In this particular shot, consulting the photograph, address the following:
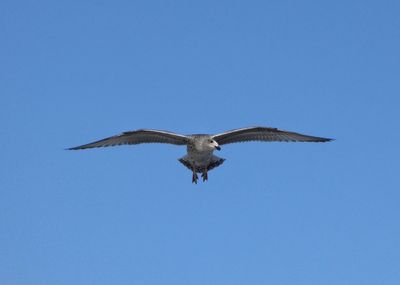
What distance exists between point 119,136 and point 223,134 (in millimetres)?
4713

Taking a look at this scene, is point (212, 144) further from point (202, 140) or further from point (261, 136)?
point (261, 136)

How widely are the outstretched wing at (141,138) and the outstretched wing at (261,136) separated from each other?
1.75 metres

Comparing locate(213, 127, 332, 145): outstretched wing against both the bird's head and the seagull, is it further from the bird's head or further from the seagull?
the bird's head

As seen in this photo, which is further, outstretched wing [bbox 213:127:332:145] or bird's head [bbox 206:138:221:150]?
outstretched wing [bbox 213:127:332:145]

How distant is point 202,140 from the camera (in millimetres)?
29906

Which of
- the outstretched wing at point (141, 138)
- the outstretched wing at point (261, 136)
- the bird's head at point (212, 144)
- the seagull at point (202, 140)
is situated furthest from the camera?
the outstretched wing at point (261, 136)

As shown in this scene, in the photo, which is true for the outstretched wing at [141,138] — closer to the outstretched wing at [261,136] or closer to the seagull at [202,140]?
the seagull at [202,140]

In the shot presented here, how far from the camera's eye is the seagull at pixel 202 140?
30.1 m

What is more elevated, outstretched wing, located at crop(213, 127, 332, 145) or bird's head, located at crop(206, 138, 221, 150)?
outstretched wing, located at crop(213, 127, 332, 145)

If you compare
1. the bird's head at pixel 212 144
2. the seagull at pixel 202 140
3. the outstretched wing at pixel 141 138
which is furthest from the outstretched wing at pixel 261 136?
the outstretched wing at pixel 141 138

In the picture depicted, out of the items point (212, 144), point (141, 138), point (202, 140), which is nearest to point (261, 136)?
point (212, 144)

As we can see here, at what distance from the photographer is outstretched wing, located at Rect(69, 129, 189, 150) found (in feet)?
101

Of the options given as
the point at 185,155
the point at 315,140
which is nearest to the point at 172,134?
the point at 185,155

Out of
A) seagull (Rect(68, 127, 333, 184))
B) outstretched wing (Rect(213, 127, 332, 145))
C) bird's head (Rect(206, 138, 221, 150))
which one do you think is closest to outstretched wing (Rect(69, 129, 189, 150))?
seagull (Rect(68, 127, 333, 184))
